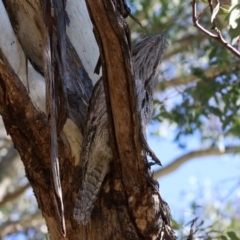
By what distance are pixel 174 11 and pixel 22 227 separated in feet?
8.35

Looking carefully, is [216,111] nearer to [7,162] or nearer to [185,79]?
[185,79]

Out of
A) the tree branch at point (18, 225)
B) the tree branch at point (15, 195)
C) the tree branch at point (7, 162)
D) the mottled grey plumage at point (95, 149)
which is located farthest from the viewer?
the tree branch at point (7, 162)

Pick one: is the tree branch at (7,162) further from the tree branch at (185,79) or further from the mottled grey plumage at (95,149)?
the mottled grey plumage at (95,149)

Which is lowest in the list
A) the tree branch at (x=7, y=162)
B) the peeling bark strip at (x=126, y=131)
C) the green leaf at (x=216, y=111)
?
the peeling bark strip at (x=126, y=131)

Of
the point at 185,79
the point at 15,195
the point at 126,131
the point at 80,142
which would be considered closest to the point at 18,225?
the point at 15,195

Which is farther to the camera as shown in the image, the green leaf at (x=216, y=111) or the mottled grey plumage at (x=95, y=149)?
the green leaf at (x=216, y=111)

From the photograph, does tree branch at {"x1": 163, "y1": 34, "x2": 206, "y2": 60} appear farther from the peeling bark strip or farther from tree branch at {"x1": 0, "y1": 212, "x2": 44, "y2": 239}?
the peeling bark strip

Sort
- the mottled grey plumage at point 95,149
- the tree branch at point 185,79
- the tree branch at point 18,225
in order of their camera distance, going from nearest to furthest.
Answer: the mottled grey plumage at point 95,149 < the tree branch at point 185,79 < the tree branch at point 18,225

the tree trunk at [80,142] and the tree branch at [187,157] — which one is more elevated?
the tree branch at [187,157]

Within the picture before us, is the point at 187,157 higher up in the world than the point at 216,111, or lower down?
higher up

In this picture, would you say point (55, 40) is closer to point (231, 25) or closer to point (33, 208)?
point (231, 25)

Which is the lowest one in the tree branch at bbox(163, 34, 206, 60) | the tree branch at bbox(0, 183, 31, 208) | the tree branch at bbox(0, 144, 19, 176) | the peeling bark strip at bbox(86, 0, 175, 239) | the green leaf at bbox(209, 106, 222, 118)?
the peeling bark strip at bbox(86, 0, 175, 239)

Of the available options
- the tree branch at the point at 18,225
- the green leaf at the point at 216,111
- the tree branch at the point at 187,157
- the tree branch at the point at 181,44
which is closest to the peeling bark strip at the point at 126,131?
the green leaf at the point at 216,111

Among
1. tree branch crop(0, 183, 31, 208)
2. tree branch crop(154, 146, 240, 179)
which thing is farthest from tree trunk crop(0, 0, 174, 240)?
tree branch crop(154, 146, 240, 179)
